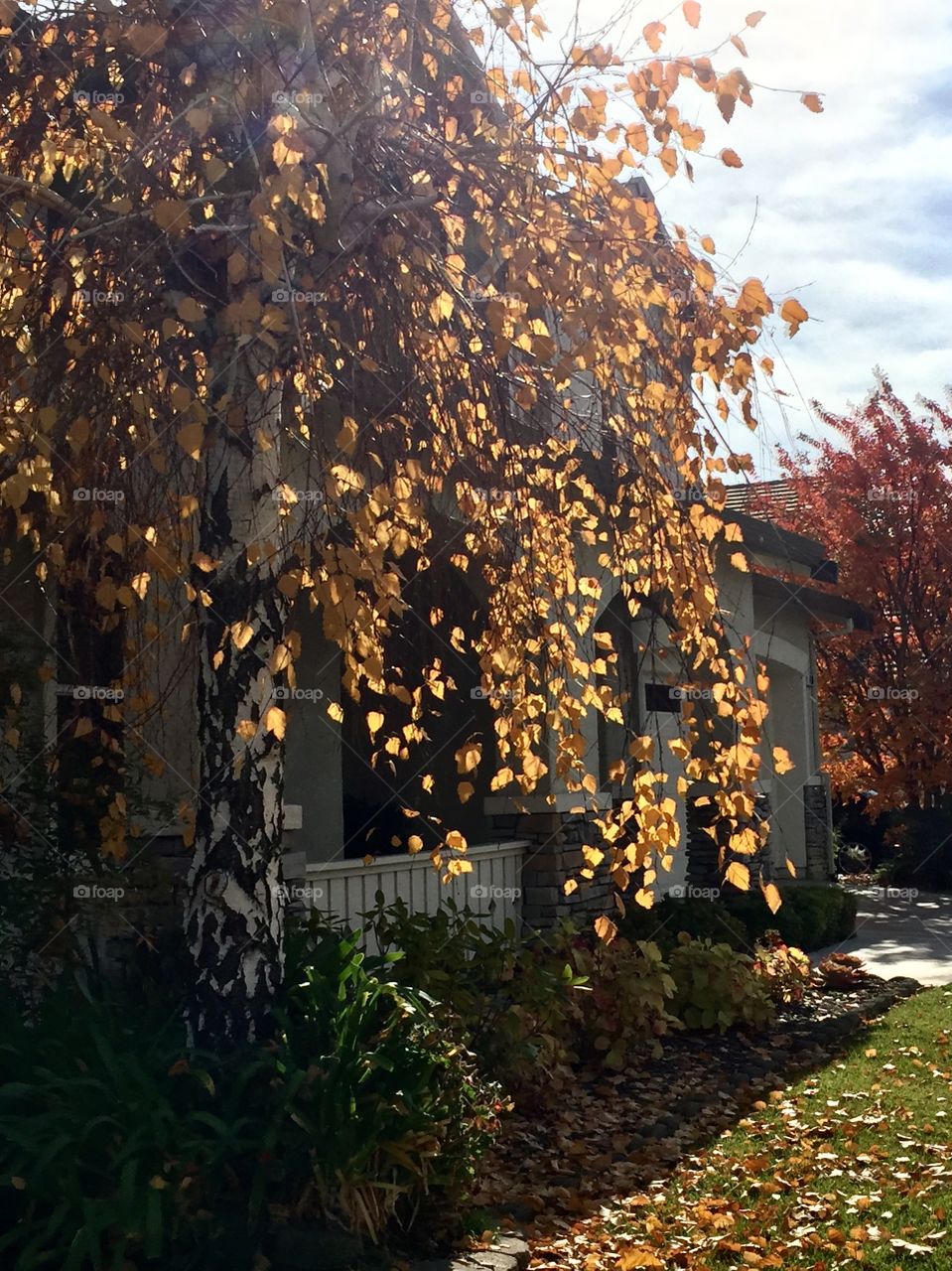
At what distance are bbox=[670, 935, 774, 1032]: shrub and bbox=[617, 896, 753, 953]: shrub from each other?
3.80 ft

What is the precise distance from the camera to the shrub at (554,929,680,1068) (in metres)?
8.05

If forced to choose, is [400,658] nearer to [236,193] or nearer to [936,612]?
[236,193]

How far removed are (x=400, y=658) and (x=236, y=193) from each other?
17.4 feet

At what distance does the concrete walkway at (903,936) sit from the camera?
11750 mm

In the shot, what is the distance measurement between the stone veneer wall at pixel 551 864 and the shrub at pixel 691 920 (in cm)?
63

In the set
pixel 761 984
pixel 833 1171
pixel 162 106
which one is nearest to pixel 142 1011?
pixel 833 1171
